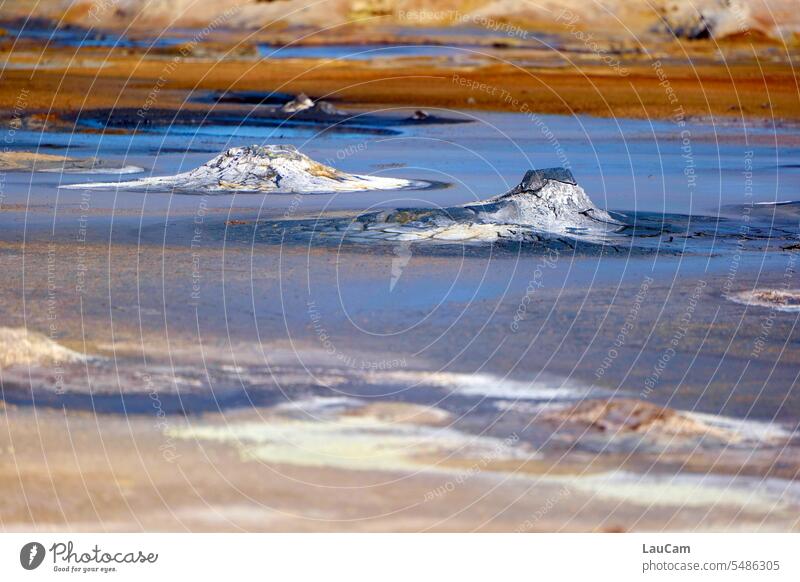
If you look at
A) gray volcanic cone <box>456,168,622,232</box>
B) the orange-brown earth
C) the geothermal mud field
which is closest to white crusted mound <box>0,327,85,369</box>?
the geothermal mud field

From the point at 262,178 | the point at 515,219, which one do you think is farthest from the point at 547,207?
the point at 262,178

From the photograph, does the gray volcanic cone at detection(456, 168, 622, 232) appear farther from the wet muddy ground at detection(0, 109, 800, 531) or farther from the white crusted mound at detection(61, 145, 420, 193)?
the white crusted mound at detection(61, 145, 420, 193)

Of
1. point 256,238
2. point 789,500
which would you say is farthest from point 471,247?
point 789,500

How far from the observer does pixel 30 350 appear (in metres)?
6.79

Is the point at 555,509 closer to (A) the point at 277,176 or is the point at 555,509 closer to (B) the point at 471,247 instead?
(B) the point at 471,247

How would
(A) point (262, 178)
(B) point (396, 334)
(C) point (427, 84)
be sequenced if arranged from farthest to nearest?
(C) point (427, 84)
(A) point (262, 178)
(B) point (396, 334)

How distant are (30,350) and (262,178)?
5.56 meters

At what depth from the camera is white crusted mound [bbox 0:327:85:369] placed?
6645 mm

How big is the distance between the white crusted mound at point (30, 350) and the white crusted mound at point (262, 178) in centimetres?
495

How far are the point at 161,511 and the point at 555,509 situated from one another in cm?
159

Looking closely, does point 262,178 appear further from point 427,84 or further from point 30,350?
point 427,84

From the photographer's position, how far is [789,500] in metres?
5.36

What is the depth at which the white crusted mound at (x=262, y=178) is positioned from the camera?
1195 centimetres

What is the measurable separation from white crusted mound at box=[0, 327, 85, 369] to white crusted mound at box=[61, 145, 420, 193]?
4.95m
